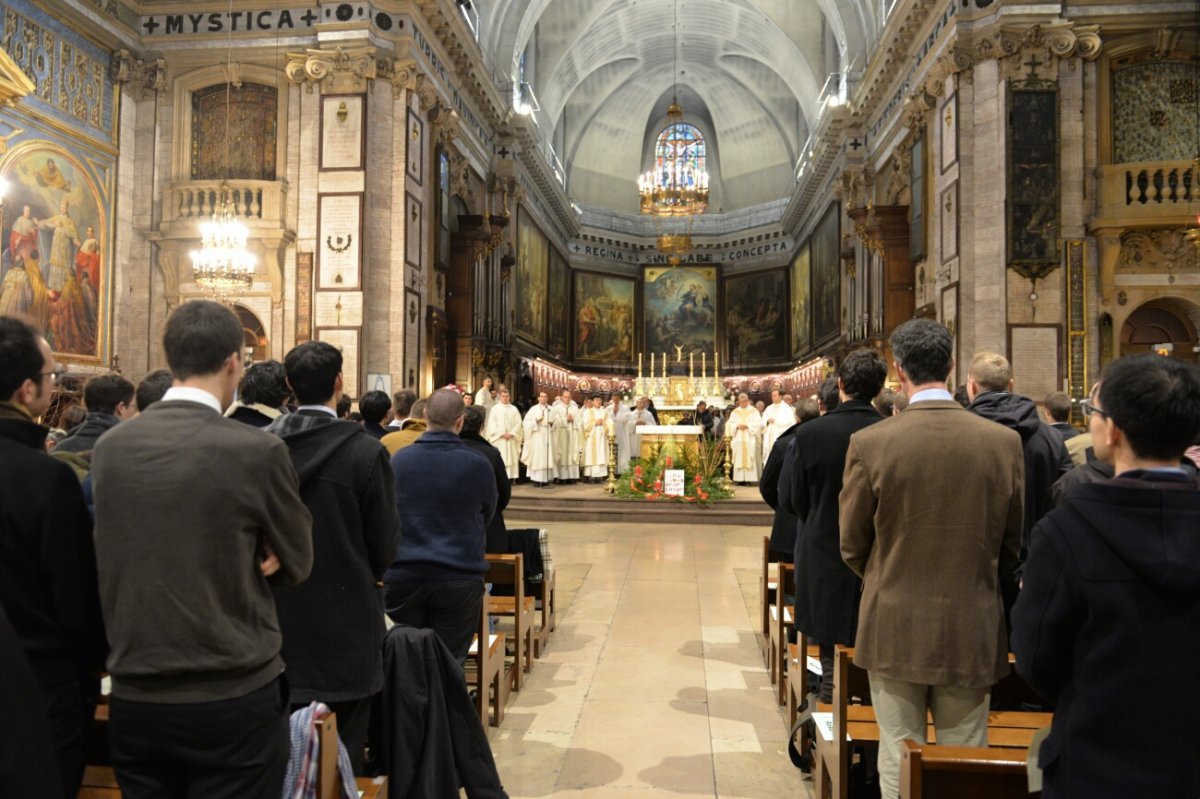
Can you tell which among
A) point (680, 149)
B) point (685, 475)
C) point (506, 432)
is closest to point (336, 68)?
point (506, 432)

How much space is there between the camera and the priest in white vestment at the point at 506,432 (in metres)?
17.1

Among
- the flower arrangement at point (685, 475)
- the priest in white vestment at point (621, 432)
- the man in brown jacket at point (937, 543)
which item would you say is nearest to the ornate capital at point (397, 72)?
the flower arrangement at point (685, 475)

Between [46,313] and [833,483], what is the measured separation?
12.7m

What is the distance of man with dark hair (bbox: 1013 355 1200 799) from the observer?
1785mm

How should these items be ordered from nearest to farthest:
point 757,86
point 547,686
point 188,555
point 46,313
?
point 188,555 < point 547,686 < point 46,313 < point 757,86

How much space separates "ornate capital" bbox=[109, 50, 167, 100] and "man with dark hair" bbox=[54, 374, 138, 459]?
12.8 meters

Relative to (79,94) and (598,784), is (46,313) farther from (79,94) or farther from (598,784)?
(598,784)

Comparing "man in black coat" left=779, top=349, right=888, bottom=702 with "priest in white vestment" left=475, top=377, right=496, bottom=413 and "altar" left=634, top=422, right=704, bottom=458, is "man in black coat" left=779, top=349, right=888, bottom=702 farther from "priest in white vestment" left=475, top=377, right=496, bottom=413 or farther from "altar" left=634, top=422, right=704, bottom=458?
"priest in white vestment" left=475, top=377, right=496, bottom=413

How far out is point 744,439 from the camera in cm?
1794

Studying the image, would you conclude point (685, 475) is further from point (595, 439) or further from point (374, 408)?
point (374, 408)

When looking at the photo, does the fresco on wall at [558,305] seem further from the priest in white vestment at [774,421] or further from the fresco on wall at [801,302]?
the priest in white vestment at [774,421]

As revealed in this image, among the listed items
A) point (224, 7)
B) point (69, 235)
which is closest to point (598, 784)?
point (69, 235)

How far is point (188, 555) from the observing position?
2037 mm

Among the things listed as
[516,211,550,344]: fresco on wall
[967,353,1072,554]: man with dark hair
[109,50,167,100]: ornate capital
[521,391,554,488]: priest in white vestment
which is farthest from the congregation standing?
[516,211,550,344]: fresco on wall
